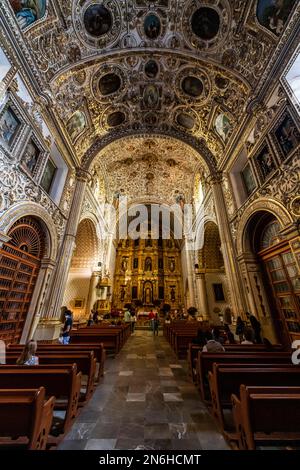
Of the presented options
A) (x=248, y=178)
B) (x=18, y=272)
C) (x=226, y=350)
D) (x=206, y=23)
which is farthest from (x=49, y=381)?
(x=206, y=23)

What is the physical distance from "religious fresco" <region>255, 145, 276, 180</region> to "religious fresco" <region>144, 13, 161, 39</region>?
6868 millimetres

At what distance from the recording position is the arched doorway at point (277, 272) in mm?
5856

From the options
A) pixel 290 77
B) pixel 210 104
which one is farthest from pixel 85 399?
pixel 210 104

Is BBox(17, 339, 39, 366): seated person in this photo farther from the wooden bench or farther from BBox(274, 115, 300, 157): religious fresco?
BBox(274, 115, 300, 157): religious fresco

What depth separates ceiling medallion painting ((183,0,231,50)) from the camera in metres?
7.00

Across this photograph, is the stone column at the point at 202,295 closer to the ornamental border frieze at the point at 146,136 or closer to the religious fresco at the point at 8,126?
the ornamental border frieze at the point at 146,136

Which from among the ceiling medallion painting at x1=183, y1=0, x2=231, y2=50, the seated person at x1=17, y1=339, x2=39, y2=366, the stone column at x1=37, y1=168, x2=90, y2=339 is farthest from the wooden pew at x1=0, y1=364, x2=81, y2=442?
the ceiling medallion painting at x1=183, y1=0, x2=231, y2=50

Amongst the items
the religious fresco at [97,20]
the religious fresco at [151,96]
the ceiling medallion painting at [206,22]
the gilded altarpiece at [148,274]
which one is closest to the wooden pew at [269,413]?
the ceiling medallion painting at [206,22]

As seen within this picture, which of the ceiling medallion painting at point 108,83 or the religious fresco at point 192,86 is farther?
the religious fresco at point 192,86

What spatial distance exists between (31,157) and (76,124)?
3.84 metres

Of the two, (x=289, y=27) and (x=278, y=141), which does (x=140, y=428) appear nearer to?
(x=278, y=141)

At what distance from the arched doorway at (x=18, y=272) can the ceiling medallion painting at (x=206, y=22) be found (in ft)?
33.1

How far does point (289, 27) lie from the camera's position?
17.4ft

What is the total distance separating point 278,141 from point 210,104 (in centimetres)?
493
